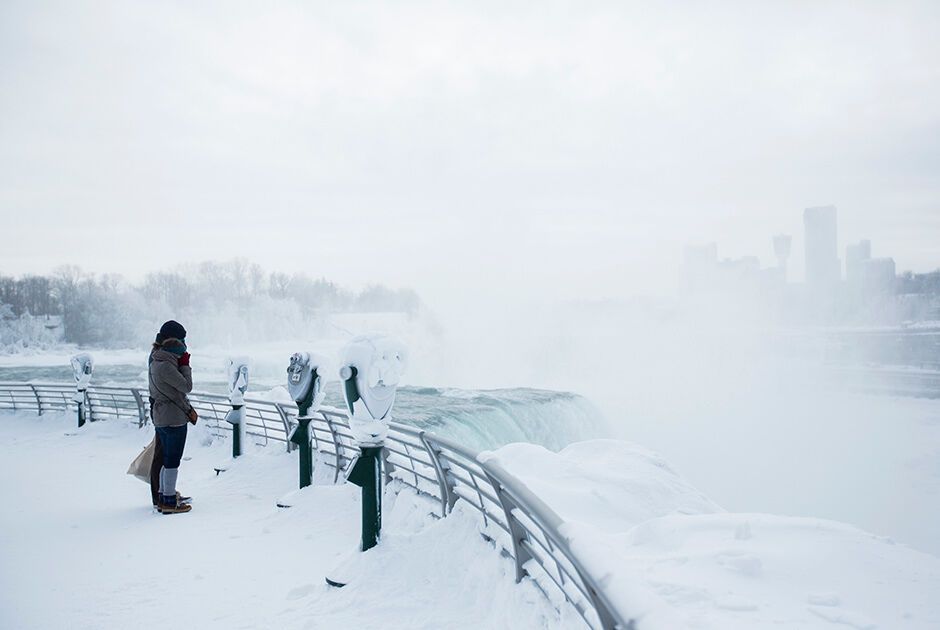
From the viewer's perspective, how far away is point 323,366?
802cm

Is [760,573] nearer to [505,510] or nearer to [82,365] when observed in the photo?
[505,510]

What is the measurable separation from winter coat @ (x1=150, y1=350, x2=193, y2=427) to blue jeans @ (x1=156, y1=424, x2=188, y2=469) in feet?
0.21

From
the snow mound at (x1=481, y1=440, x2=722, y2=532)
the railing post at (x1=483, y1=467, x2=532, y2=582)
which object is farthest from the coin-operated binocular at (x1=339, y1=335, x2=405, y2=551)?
the snow mound at (x1=481, y1=440, x2=722, y2=532)

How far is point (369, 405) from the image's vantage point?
17.2 ft

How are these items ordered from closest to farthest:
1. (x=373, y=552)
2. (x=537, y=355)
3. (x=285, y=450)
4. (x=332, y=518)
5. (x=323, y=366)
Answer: (x=373, y=552) < (x=332, y=518) < (x=323, y=366) < (x=285, y=450) < (x=537, y=355)

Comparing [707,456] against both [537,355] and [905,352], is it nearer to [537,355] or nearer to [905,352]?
[537,355]

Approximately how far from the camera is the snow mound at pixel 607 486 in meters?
7.43

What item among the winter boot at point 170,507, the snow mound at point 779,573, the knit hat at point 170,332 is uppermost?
the knit hat at point 170,332

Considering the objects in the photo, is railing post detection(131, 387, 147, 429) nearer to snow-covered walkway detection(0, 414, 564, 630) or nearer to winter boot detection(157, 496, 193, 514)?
snow-covered walkway detection(0, 414, 564, 630)

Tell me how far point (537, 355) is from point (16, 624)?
317 feet

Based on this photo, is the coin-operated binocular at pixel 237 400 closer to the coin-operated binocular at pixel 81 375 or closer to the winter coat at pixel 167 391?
the winter coat at pixel 167 391

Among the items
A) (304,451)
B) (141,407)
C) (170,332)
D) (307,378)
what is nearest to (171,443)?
(170,332)

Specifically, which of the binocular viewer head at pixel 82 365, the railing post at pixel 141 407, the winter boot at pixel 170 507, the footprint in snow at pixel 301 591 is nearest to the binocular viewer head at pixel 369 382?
the footprint in snow at pixel 301 591

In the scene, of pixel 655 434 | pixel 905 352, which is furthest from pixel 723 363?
pixel 655 434
